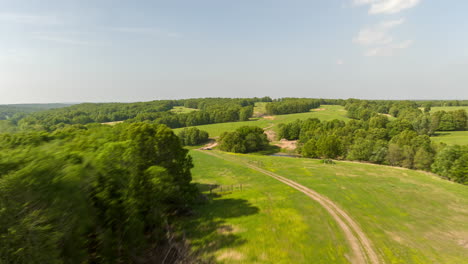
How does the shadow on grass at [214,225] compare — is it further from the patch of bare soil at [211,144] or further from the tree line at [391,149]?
the patch of bare soil at [211,144]

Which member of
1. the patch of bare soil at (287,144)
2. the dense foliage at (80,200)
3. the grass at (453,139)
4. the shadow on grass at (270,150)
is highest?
the dense foliage at (80,200)

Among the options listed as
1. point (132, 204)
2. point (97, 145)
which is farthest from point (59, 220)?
point (97, 145)

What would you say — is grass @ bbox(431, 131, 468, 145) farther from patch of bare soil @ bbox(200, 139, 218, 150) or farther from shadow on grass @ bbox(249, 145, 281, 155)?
patch of bare soil @ bbox(200, 139, 218, 150)

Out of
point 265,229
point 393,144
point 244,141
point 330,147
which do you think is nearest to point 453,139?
point 393,144

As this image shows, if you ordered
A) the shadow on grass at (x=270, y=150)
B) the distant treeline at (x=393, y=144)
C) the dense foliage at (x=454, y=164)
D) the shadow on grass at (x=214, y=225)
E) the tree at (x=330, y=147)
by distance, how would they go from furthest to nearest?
the shadow on grass at (x=270, y=150) → the tree at (x=330, y=147) → the distant treeline at (x=393, y=144) → the dense foliage at (x=454, y=164) → the shadow on grass at (x=214, y=225)

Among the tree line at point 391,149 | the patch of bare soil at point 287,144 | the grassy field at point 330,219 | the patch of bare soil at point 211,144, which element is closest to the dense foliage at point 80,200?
the grassy field at point 330,219

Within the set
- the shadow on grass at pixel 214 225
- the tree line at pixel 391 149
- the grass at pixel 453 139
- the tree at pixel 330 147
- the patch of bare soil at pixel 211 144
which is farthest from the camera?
the patch of bare soil at pixel 211 144

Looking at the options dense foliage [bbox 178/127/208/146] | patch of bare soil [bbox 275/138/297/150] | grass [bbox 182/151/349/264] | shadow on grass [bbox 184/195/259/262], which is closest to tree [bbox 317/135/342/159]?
patch of bare soil [bbox 275/138/297/150]
